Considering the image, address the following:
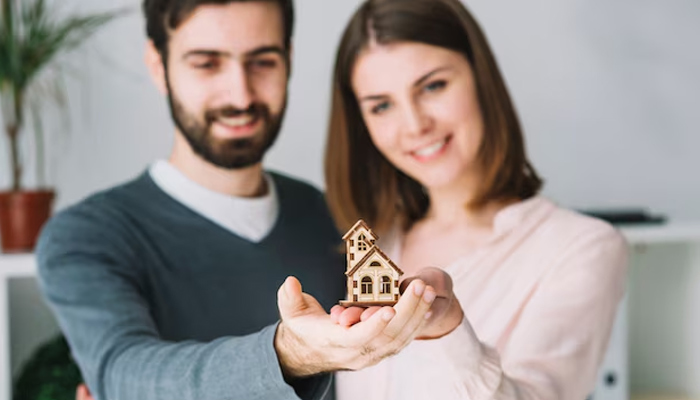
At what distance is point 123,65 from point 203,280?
498 mm

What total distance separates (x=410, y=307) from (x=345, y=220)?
633 mm

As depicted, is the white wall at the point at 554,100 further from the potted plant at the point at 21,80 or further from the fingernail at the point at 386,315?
the fingernail at the point at 386,315

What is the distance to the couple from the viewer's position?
1165 mm

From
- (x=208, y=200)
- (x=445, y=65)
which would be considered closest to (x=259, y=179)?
(x=208, y=200)

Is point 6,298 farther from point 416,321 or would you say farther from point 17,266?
point 416,321

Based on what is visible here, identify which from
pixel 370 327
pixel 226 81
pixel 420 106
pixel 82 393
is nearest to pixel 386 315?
pixel 370 327

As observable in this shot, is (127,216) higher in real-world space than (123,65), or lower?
lower

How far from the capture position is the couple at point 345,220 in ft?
3.82

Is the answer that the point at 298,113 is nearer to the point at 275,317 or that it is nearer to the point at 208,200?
the point at 208,200

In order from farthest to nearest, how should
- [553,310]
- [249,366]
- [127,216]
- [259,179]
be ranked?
[259,179], [127,216], [553,310], [249,366]

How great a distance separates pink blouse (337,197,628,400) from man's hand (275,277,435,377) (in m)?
0.32

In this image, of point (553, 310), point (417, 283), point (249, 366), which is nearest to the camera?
point (417, 283)

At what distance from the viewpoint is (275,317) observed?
4.22 feet

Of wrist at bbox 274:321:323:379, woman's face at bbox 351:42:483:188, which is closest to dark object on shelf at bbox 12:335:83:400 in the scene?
woman's face at bbox 351:42:483:188
